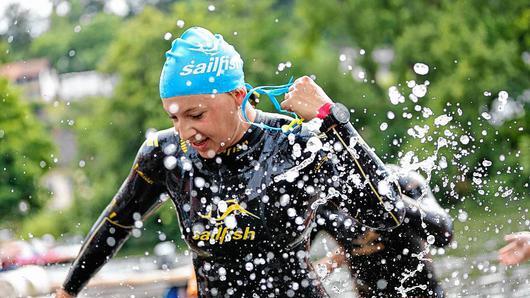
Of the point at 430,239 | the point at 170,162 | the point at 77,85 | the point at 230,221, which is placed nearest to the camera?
the point at 230,221

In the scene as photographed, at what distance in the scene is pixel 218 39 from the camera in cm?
392

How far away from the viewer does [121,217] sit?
4.20 meters

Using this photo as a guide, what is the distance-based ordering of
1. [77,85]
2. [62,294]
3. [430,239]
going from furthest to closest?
[77,85], [430,239], [62,294]

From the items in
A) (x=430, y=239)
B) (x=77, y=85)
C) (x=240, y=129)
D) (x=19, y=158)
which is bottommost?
(x=430, y=239)

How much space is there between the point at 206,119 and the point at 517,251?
1.61 meters

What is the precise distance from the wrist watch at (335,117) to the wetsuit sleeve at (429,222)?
2.83 ft

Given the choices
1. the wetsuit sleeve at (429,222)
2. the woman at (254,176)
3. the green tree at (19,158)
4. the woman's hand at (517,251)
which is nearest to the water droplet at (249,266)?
the woman at (254,176)

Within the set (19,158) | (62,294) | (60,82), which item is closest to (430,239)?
(62,294)

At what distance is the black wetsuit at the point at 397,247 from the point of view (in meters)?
4.63

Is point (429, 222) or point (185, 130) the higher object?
point (185, 130)

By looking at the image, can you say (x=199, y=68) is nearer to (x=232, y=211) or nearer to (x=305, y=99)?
(x=305, y=99)

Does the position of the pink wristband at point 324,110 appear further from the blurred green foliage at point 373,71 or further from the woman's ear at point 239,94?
the blurred green foliage at point 373,71

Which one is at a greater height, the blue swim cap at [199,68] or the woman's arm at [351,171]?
the blue swim cap at [199,68]

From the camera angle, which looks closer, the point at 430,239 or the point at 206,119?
the point at 206,119
